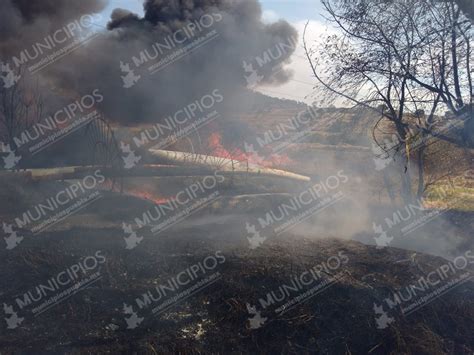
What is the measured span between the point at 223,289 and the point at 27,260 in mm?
3442

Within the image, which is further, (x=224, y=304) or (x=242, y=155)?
(x=242, y=155)

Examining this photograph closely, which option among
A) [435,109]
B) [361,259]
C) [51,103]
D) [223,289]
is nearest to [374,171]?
[435,109]

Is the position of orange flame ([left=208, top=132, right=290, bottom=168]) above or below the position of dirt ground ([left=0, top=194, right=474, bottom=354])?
above

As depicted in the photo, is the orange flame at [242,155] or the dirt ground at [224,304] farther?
the orange flame at [242,155]

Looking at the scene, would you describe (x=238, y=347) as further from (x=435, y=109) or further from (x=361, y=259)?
(x=435, y=109)

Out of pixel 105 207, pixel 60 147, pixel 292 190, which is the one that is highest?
pixel 60 147

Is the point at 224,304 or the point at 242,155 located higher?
the point at 242,155

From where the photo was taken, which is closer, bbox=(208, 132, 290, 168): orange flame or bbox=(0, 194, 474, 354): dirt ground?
bbox=(0, 194, 474, 354): dirt ground

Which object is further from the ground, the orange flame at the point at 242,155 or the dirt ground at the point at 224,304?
the orange flame at the point at 242,155

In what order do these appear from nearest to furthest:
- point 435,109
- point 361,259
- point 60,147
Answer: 1. point 361,259
2. point 435,109
3. point 60,147

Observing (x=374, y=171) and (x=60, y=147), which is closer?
(x=60, y=147)

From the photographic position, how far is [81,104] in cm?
1848

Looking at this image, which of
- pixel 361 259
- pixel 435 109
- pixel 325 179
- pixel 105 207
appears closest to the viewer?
pixel 361 259

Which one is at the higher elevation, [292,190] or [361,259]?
[292,190]
